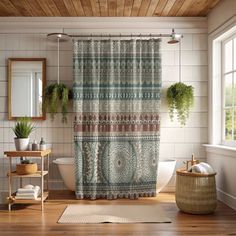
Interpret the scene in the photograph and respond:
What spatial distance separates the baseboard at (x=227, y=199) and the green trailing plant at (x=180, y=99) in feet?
3.65

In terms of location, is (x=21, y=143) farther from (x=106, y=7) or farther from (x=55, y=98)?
(x=106, y=7)

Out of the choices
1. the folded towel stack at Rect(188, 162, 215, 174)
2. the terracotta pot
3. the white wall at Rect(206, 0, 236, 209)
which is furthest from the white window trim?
the terracotta pot

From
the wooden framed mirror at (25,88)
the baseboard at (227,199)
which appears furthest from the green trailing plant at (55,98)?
the baseboard at (227,199)

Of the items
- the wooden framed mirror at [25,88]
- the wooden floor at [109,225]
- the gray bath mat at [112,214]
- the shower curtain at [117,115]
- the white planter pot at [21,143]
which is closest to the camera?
the wooden floor at [109,225]

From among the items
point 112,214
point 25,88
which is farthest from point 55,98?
point 112,214

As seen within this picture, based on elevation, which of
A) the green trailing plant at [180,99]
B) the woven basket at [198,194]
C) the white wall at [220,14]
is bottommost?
the woven basket at [198,194]

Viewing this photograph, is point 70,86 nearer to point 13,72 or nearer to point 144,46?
point 13,72

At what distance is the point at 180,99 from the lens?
16.6ft

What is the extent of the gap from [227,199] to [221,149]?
2.02ft

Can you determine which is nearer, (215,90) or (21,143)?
(21,143)

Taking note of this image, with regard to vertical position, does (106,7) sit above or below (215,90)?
above

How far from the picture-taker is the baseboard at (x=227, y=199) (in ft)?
14.2

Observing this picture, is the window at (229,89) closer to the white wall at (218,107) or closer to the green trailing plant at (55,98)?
the white wall at (218,107)

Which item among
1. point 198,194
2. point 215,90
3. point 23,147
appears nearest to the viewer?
point 198,194
